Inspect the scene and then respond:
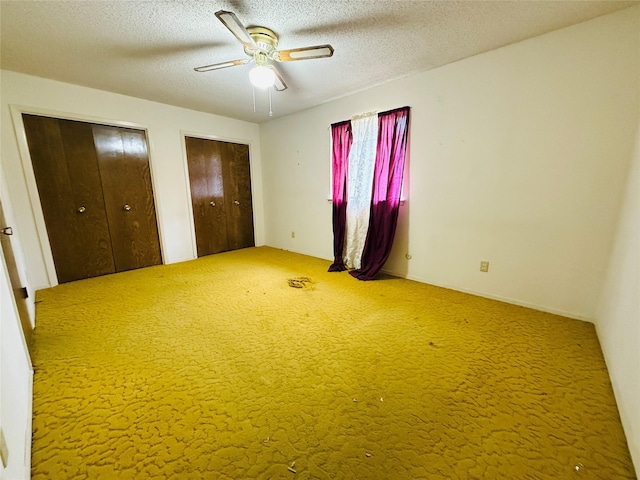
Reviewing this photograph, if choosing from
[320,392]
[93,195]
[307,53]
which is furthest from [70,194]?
[320,392]

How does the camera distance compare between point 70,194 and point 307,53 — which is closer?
point 307,53

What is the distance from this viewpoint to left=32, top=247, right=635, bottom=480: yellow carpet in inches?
41.8

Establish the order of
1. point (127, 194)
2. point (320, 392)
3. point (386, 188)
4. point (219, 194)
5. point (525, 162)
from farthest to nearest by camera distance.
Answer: point (219, 194)
point (127, 194)
point (386, 188)
point (525, 162)
point (320, 392)

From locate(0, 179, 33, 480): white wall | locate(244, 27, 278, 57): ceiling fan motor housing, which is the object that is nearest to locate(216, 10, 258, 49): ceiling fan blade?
locate(244, 27, 278, 57): ceiling fan motor housing

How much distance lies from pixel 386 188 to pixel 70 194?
381 cm

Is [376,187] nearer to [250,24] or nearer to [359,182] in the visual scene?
[359,182]

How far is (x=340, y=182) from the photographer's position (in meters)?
3.49

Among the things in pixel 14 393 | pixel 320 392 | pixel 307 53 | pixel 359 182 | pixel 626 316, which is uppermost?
pixel 307 53

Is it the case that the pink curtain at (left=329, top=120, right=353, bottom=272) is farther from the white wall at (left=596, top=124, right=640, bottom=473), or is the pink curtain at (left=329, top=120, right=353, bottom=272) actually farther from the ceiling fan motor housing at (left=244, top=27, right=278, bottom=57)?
the white wall at (left=596, top=124, right=640, bottom=473)

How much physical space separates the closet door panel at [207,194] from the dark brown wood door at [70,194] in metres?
1.17

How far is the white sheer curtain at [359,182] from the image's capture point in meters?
3.14

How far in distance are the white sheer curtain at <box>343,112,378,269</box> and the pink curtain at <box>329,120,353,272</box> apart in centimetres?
7

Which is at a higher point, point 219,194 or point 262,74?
point 262,74

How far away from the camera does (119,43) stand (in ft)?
6.98
